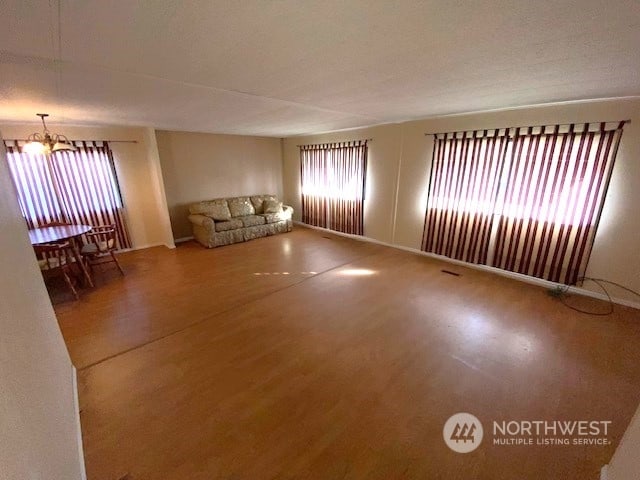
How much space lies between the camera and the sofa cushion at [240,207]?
5.93m

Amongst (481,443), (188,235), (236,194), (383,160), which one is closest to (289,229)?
(236,194)

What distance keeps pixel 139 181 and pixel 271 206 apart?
106 inches

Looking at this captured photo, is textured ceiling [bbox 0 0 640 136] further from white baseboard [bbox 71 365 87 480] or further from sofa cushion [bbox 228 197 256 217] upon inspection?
sofa cushion [bbox 228 197 256 217]

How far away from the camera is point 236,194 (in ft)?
21.1

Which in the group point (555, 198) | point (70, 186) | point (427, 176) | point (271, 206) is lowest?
point (271, 206)

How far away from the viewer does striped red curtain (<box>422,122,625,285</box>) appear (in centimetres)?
299

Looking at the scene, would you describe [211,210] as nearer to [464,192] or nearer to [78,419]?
[78,419]

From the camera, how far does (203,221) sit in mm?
5168

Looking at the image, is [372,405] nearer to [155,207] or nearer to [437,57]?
[437,57]

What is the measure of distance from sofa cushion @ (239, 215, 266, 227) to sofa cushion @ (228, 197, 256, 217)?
0.19 meters

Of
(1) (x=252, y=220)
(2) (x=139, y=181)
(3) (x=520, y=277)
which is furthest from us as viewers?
(1) (x=252, y=220)

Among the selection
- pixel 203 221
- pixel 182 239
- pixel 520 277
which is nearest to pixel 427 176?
pixel 520 277

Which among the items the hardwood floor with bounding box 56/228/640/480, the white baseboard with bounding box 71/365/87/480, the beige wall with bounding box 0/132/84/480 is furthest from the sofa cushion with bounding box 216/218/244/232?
the beige wall with bounding box 0/132/84/480

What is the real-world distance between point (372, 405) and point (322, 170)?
203 inches
